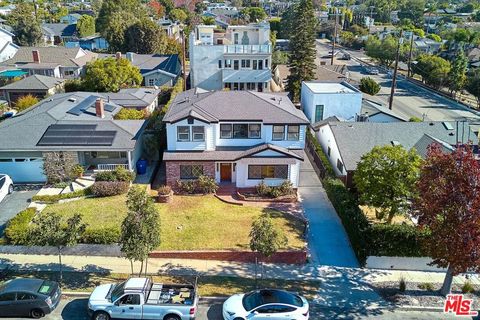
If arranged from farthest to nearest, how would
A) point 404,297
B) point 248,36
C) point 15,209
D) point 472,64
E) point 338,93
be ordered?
point 472,64, point 248,36, point 338,93, point 15,209, point 404,297

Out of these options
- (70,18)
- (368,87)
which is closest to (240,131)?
(368,87)

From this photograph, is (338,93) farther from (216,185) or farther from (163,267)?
(163,267)

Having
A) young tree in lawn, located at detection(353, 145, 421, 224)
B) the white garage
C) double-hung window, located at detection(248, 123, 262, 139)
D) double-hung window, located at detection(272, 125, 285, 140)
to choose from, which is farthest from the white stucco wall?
the white garage

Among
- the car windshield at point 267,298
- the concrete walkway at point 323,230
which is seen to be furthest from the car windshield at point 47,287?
the concrete walkway at point 323,230

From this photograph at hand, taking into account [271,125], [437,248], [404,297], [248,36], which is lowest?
[404,297]

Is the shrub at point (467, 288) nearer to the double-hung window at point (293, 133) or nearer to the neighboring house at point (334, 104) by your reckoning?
the double-hung window at point (293, 133)

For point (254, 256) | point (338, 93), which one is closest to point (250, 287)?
point (254, 256)
